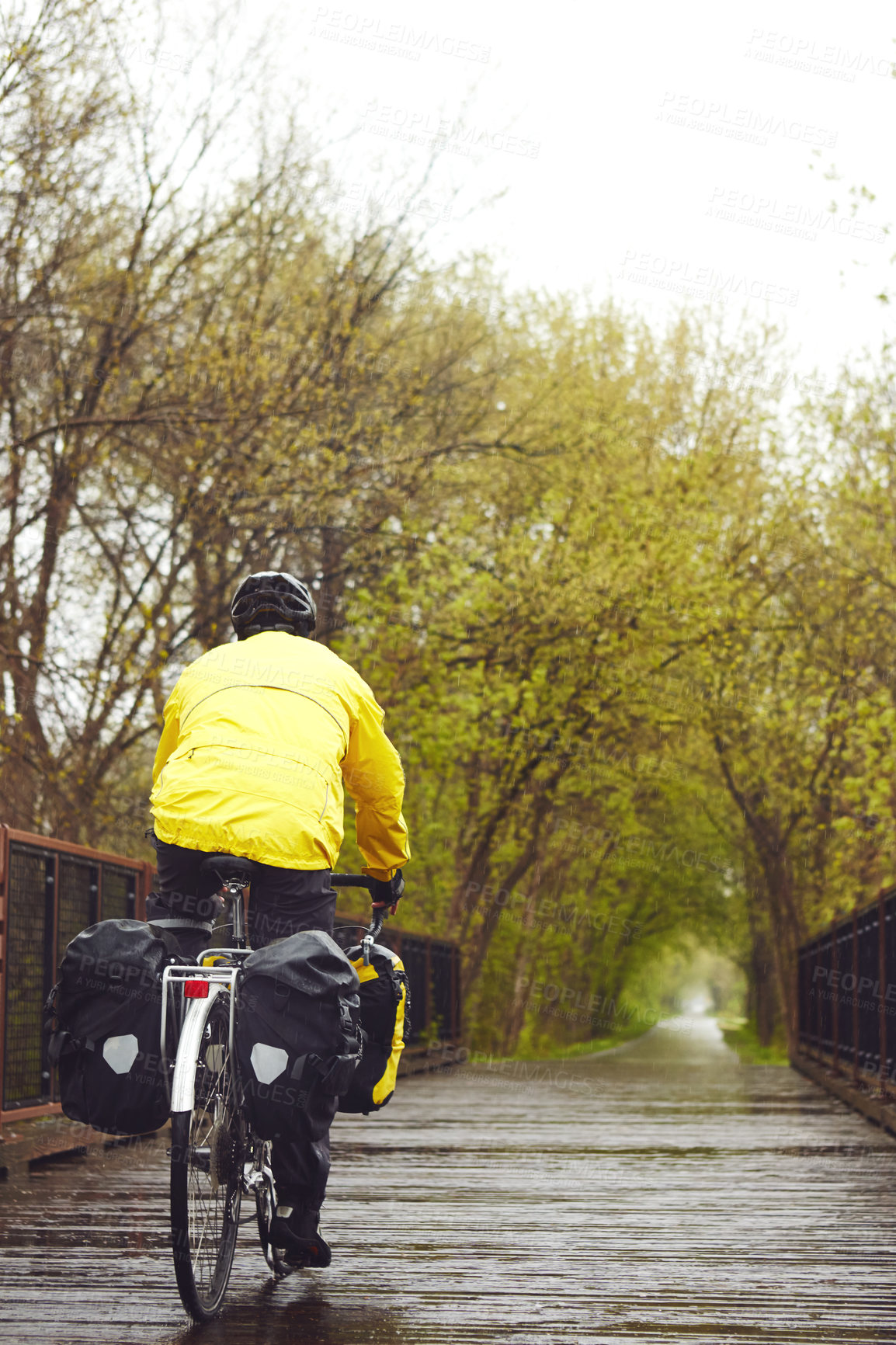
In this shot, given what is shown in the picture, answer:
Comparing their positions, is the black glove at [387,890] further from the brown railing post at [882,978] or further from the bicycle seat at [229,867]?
the brown railing post at [882,978]

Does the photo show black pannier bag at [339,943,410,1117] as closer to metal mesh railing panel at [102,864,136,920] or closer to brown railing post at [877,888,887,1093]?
metal mesh railing panel at [102,864,136,920]

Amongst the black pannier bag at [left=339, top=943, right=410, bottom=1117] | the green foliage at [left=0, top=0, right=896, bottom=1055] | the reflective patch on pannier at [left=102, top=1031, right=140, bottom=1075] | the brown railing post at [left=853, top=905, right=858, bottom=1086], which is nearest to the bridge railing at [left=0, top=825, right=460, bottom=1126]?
the black pannier bag at [left=339, top=943, right=410, bottom=1117]

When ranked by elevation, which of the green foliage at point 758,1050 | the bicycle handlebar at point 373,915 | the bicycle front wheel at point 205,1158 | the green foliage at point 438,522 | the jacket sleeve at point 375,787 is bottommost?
the green foliage at point 758,1050

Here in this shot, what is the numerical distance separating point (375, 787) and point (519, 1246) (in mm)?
1754

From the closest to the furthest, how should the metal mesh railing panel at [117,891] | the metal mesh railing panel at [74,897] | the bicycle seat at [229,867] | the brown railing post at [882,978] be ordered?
1. the bicycle seat at [229,867]
2. the metal mesh railing panel at [74,897]
3. the metal mesh railing panel at [117,891]
4. the brown railing post at [882,978]

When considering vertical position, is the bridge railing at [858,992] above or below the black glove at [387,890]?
below

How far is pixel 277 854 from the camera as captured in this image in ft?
12.4

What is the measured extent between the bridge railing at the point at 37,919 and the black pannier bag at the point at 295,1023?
266 centimetres

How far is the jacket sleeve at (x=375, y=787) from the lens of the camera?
4.20m

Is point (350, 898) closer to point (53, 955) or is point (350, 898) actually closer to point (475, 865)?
point (475, 865)

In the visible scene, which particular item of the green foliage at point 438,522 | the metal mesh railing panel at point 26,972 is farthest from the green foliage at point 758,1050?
the metal mesh railing panel at point 26,972

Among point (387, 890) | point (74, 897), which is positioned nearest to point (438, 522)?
point (74, 897)

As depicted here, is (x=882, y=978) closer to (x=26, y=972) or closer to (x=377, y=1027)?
(x=26, y=972)

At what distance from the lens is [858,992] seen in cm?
1038
